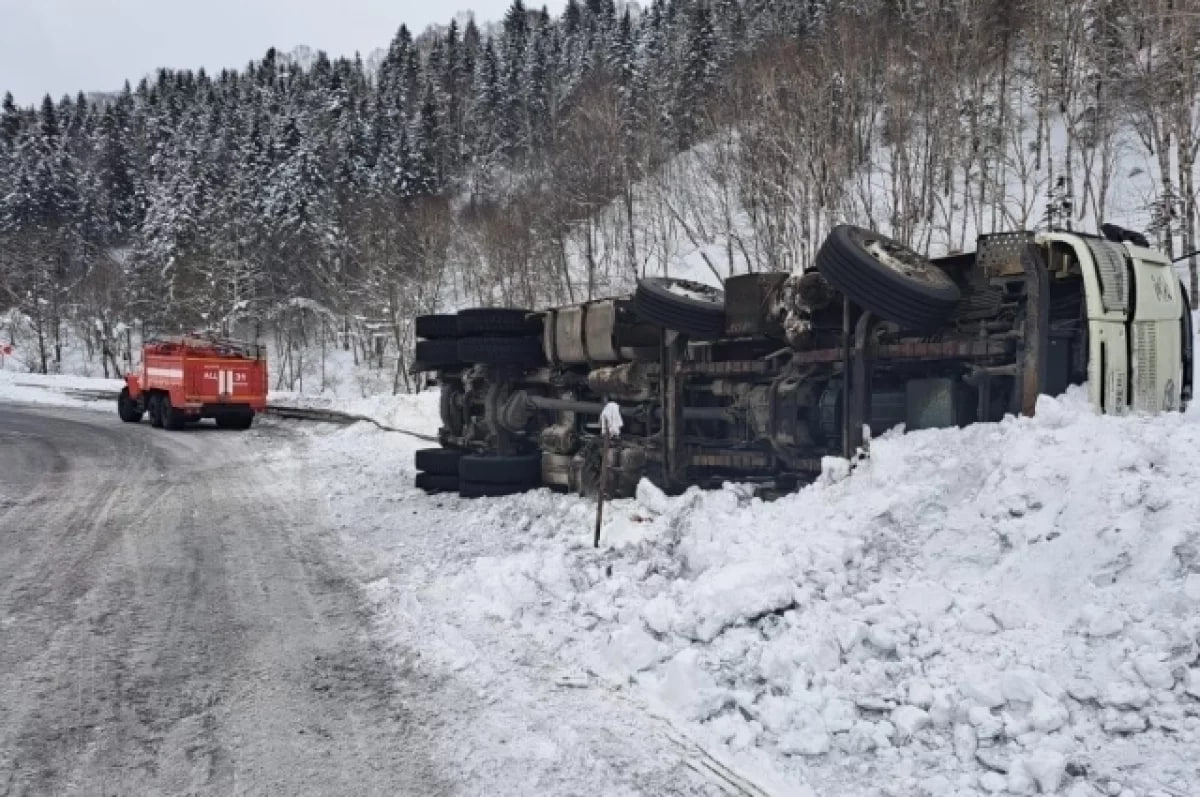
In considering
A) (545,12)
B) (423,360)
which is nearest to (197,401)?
(423,360)

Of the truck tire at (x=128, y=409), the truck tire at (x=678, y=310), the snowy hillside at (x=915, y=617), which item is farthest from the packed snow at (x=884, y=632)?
the truck tire at (x=128, y=409)

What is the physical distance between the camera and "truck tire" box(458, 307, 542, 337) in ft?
29.7

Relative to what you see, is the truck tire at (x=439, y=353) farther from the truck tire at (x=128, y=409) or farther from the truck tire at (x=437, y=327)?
the truck tire at (x=128, y=409)

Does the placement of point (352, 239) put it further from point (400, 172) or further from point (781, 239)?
point (781, 239)

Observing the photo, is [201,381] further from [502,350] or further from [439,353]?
[502,350]

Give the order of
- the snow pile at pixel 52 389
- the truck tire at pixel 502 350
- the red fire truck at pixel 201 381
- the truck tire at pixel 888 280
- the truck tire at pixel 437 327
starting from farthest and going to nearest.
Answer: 1. the snow pile at pixel 52 389
2. the red fire truck at pixel 201 381
3. the truck tire at pixel 437 327
4. the truck tire at pixel 502 350
5. the truck tire at pixel 888 280

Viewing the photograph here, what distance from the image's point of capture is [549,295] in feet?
115

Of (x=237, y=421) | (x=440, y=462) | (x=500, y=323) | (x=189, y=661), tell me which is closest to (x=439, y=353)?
(x=500, y=323)

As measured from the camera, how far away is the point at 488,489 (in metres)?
8.55

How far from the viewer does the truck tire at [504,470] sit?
27.7 ft

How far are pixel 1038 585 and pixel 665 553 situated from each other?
217 cm

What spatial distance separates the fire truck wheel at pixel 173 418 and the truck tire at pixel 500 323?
1195 centimetres

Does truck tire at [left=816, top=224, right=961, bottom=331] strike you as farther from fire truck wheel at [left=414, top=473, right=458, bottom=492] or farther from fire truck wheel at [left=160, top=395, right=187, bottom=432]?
fire truck wheel at [left=160, top=395, right=187, bottom=432]

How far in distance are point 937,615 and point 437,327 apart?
7.07m
